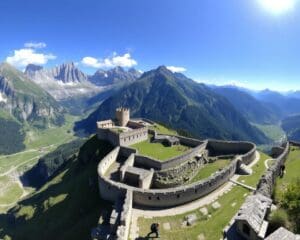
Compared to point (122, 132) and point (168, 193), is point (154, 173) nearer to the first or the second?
point (168, 193)

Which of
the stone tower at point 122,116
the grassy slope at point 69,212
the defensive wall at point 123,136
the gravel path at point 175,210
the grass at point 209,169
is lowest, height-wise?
the grassy slope at point 69,212

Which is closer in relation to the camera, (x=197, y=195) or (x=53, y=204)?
Answer: (x=197, y=195)

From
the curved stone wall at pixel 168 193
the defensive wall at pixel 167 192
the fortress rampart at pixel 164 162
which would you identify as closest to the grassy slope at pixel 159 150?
the fortress rampart at pixel 164 162

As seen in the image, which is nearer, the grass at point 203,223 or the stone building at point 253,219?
the stone building at point 253,219

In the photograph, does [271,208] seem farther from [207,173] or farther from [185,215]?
[207,173]

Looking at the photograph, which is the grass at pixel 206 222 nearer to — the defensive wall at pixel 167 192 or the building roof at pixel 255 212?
the defensive wall at pixel 167 192

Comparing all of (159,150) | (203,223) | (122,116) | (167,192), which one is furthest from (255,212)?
(122,116)

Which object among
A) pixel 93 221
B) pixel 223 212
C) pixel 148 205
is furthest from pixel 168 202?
pixel 93 221

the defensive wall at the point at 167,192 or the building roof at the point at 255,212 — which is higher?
the building roof at the point at 255,212
